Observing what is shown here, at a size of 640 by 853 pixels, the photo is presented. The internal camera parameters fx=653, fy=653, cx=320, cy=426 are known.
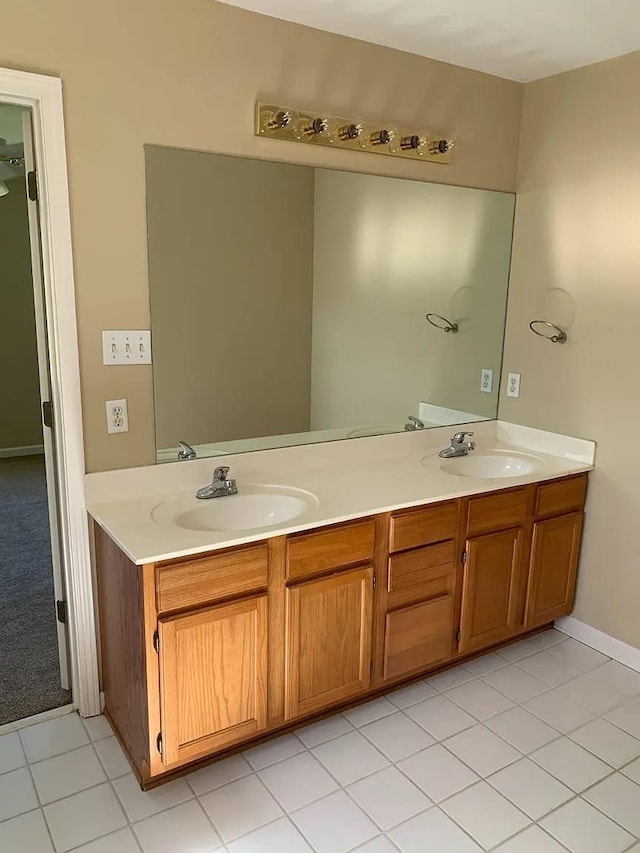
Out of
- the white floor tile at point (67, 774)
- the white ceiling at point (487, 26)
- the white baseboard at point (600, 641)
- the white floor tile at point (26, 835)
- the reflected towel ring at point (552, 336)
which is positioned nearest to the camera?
the white floor tile at point (26, 835)

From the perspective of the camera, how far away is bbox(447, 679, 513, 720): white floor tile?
2.35 m

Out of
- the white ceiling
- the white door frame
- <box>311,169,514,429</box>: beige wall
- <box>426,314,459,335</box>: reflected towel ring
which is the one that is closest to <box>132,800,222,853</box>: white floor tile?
the white door frame

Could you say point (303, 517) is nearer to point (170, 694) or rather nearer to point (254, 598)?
point (254, 598)

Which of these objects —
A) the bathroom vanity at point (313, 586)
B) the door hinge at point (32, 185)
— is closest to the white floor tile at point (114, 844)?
the bathroom vanity at point (313, 586)

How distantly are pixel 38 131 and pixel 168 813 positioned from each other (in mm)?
2000

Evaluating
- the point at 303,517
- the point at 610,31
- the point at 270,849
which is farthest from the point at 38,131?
the point at 270,849

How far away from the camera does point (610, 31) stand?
2.24 metres

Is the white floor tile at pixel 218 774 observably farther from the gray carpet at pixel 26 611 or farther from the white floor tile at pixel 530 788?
the white floor tile at pixel 530 788

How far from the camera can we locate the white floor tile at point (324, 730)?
2.19 m

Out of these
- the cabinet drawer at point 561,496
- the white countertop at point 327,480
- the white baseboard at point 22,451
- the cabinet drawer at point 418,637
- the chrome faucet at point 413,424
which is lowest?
the white baseboard at point 22,451

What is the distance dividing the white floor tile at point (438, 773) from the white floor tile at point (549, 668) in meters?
0.64

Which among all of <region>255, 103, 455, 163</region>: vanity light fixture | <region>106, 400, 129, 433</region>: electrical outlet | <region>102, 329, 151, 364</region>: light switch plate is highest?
<region>255, 103, 455, 163</region>: vanity light fixture

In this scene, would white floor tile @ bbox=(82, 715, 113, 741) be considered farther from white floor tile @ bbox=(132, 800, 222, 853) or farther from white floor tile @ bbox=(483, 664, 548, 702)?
white floor tile @ bbox=(483, 664, 548, 702)

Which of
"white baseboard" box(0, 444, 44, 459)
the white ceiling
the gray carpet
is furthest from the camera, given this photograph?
"white baseboard" box(0, 444, 44, 459)
